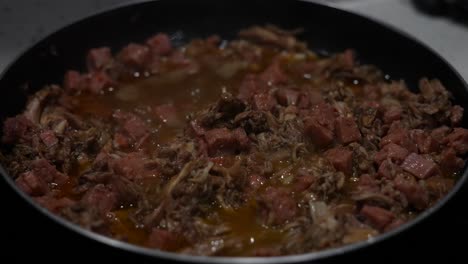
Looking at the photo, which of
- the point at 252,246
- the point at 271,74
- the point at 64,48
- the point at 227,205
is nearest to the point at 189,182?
the point at 227,205

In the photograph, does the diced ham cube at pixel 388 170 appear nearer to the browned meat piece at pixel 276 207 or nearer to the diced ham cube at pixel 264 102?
the browned meat piece at pixel 276 207

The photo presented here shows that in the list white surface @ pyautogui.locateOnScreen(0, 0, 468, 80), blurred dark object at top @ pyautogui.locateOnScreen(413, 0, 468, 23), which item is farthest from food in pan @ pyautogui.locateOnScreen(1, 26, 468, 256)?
blurred dark object at top @ pyautogui.locateOnScreen(413, 0, 468, 23)

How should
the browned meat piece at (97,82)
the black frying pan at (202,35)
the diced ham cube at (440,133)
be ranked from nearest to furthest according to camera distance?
the black frying pan at (202,35)
the diced ham cube at (440,133)
the browned meat piece at (97,82)

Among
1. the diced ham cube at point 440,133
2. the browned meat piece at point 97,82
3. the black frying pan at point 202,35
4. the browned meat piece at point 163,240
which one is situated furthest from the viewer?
the browned meat piece at point 97,82

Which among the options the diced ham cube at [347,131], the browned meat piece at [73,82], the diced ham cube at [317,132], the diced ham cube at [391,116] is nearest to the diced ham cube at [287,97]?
the diced ham cube at [317,132]

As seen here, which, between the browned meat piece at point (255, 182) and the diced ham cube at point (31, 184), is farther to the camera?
the browned meat piece at point (255, 182)

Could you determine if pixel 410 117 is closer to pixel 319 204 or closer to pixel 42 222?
pixel 319 204

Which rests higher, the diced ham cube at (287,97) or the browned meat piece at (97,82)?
the diced ham cube at (287,97)
